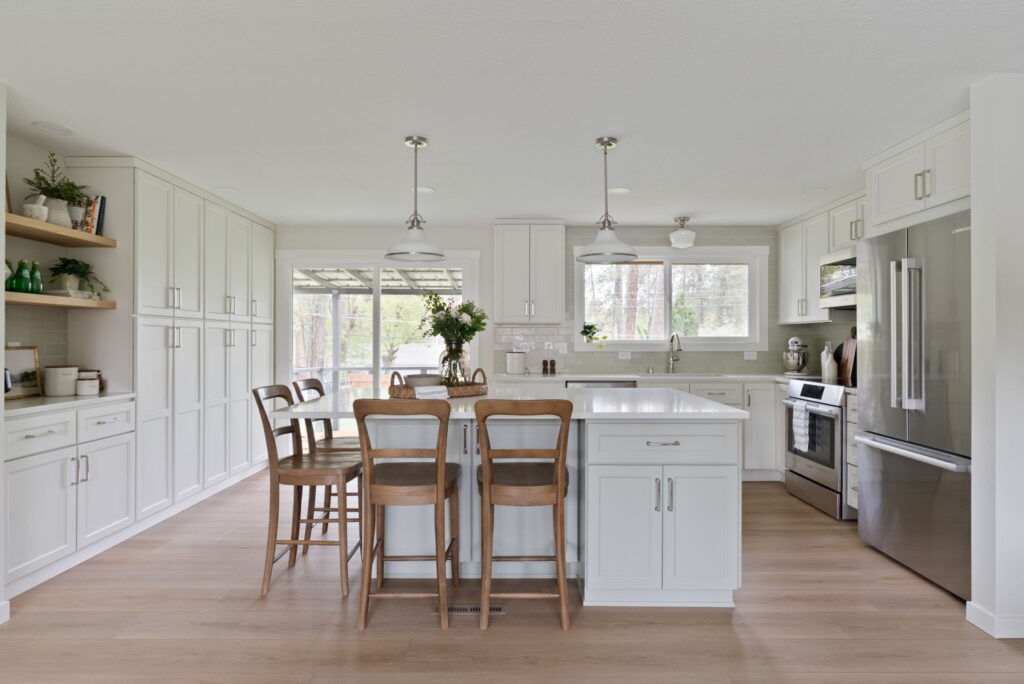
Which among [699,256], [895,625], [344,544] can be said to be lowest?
[895,625]

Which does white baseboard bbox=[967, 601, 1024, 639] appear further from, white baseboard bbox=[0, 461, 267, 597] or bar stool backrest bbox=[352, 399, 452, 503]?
white baseboard bbox=[0, 461, 267, 597]

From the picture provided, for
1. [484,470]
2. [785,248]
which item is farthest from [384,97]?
[785,248]

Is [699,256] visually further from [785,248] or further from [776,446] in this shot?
[776,446]

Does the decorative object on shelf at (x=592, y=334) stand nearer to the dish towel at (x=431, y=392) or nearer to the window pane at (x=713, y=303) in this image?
the window pane at (x=713, y=303)

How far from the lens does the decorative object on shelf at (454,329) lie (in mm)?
3088

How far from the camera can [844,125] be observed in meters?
3.04

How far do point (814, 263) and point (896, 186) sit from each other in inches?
71.5

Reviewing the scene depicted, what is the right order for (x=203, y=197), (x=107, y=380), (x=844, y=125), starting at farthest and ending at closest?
(x=203, y=197)
(x=107, y=380)
(x=844, y=125)

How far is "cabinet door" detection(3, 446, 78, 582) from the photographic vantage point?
2.73 meters

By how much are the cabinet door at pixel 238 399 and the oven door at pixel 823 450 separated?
15.0 feet

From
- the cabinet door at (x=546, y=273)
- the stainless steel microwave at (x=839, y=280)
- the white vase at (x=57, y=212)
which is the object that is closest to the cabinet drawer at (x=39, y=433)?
the white vase at (x=57, y=212)

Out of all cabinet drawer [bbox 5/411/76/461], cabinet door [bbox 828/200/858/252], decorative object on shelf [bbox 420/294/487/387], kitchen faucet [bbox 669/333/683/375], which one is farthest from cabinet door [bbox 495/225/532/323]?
cabinet drawer [bbox 5/411/76/461]

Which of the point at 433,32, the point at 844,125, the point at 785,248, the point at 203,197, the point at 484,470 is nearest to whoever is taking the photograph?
the point at 433,32

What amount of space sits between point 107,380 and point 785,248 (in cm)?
557
